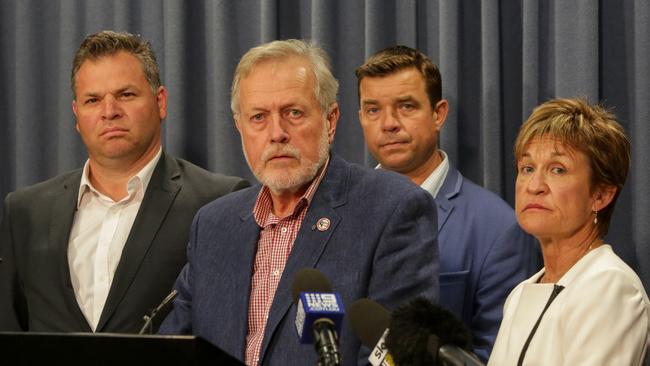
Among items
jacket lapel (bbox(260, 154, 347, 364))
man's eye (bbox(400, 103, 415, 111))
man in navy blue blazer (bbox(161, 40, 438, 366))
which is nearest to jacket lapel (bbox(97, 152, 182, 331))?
man in navy blue blazer (bbox(161, 40, 438, 366))

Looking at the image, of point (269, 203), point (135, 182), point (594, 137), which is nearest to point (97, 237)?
point (135, 182)

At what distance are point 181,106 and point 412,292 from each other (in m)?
1.70

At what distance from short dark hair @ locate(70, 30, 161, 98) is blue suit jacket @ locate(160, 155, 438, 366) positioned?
1009 mm

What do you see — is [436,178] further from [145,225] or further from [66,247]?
[66,247]

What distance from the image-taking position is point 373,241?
8.00ft

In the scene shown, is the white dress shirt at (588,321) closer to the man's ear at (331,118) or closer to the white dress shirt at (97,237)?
the man's ear at (331,118)

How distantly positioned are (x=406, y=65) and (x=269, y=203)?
0.92m

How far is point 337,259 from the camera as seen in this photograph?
2.45 meters

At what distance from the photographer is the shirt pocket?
304 centimetres

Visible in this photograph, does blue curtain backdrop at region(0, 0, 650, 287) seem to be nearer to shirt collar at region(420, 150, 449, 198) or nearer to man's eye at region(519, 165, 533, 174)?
shirt collar at region(420, 150, 449, 198)

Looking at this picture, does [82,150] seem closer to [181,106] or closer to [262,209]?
[181,106]

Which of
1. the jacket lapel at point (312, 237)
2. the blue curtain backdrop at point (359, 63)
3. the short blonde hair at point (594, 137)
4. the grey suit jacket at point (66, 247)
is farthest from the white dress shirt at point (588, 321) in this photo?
the grey suit jacket at point (66, 247)

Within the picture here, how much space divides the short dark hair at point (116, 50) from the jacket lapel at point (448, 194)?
3.41 feet

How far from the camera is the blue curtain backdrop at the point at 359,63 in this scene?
3303 mm
